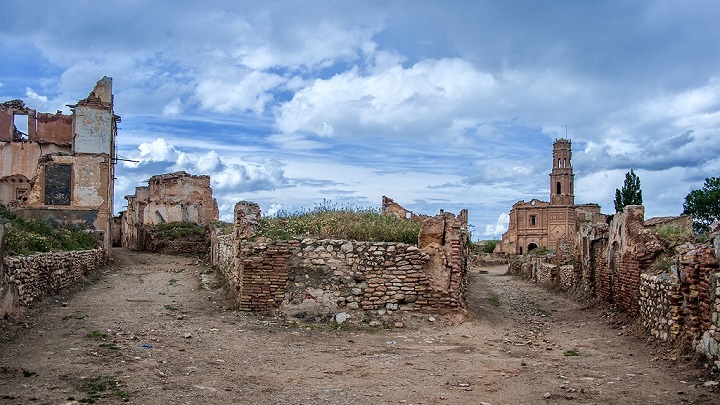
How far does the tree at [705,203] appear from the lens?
1683 inches

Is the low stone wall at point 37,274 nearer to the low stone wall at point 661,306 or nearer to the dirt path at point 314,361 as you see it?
the dirt path at point 314,361

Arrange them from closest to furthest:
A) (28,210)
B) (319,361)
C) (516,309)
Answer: (319,361) < (516,309) < (28,210)

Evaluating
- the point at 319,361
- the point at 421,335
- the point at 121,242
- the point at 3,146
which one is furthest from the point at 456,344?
the point at 121,242

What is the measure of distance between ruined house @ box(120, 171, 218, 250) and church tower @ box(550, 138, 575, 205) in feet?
171

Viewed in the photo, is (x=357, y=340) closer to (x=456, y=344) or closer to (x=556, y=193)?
(x=456, y=344)

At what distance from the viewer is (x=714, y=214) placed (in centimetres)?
4266

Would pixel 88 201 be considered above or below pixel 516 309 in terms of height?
above

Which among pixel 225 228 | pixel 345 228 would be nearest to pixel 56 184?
pixel 225 228

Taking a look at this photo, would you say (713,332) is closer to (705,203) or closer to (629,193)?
(705,203)

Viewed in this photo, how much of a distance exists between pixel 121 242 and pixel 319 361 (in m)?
34.7

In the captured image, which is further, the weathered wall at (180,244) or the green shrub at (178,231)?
the green shrub at (178,231)

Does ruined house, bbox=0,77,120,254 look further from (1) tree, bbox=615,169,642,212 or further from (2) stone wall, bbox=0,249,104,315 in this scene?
(1) tree, bbox=615,169,642,212

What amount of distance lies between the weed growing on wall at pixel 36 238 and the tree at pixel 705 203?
38.5 m

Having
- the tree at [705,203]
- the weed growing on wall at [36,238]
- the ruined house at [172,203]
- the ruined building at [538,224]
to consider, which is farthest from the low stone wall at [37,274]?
the ruined building at [538,224]
